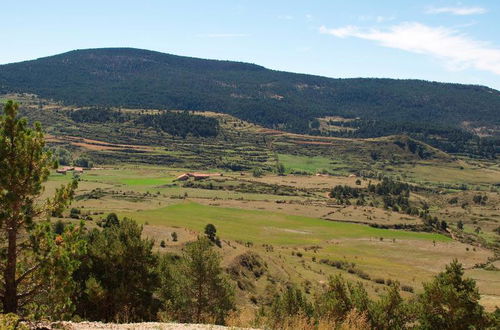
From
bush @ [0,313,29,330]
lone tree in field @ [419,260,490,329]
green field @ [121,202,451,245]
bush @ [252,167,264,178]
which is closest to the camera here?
bush @ [0,313,29,330]

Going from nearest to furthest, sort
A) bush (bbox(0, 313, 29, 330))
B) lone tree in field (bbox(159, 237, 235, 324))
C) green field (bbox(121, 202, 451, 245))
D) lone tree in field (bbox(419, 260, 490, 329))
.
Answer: bush (bbox(0, 313, 29, 330)), lone tree in field (bbox(419, 260, 490, 329)), lone tree in field (bbox(159, 237, 235, 324)), green field (bbox(121, 202, 451, 245))

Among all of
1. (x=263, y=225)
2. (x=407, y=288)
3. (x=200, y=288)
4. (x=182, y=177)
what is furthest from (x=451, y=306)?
(x=182, y=177)

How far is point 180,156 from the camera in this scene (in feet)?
636

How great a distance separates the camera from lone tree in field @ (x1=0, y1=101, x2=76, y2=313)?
16031mm

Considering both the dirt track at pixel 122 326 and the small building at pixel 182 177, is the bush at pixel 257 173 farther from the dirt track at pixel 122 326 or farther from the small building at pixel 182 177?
the dirt track at pixel 122 326

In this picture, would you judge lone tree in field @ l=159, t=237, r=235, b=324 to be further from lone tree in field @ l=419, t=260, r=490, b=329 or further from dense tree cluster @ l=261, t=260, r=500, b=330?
lone tree in field @ l=419, t=260, r=490, b=329

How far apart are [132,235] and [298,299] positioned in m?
15.3

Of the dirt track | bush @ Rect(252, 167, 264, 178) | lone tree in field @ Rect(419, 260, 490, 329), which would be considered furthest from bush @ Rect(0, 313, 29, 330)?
bush @ Rect(252, 167, 264, 178)

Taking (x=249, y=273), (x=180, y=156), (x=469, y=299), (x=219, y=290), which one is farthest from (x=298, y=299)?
(x=180, y=156)

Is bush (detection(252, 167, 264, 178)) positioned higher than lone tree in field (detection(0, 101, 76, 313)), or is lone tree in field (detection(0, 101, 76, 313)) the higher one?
lone tree in field (detection(0, 101, 76, 313))

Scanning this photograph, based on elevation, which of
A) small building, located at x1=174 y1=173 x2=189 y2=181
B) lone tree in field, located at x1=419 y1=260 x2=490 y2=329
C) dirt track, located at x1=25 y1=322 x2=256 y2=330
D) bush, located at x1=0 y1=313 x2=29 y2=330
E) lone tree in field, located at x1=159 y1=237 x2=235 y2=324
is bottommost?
small building, located at x1=174 y1=173 x2=189 y2=181

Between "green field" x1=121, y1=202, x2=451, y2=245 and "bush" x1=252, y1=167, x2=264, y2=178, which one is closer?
"green field" x1=121, y1=202, x2=451, y2=245

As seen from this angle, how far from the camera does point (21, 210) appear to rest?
650 inches

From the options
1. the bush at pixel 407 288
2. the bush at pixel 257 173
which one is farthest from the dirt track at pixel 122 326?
the bush at pixel 257 173
